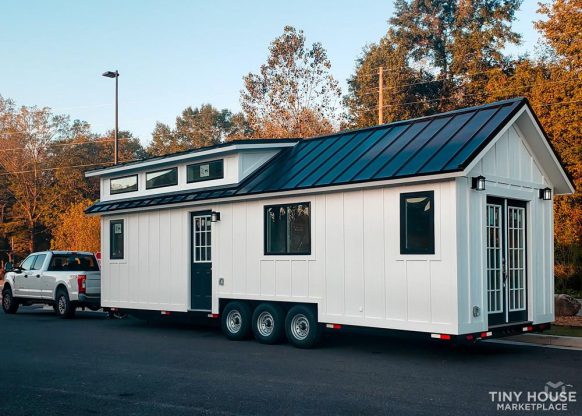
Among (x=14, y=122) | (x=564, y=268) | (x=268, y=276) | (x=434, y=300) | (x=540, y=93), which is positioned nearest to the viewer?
(x=434, y=300)

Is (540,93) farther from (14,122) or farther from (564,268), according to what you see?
(14,122)

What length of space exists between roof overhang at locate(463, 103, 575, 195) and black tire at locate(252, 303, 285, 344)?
17.2ft

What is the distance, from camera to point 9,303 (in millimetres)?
22656

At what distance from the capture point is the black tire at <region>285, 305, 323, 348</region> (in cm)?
1341

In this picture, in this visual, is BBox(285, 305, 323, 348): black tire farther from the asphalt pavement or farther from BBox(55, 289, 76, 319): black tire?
BBox(55, 289, 76, 319): black tire

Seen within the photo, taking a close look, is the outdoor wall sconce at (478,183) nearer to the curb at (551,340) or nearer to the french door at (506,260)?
the french door at (506,260)

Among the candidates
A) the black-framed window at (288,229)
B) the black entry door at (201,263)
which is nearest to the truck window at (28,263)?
the black entry door at (201,263)

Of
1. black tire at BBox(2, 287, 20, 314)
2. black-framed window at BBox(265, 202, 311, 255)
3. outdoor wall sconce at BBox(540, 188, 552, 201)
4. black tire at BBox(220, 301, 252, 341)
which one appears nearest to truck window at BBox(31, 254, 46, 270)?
black tire at BBox(2, 287, 20, 314)

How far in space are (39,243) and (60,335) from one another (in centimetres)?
4464

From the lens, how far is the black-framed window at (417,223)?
11.8 meters

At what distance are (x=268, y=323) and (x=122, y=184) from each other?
22.8ft

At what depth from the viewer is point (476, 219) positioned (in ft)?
38.5

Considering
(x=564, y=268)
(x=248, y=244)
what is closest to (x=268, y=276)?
(x=248, y=244)

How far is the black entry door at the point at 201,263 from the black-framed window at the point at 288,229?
205cm
